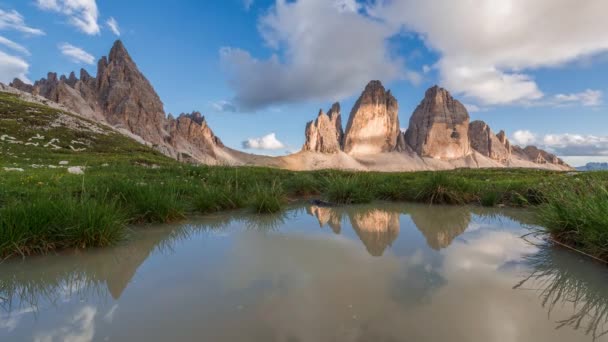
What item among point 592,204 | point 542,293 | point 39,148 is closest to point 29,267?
point 542,293

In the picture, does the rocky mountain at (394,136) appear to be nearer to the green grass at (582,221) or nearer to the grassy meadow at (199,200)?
the grassy meadow at (199,200)

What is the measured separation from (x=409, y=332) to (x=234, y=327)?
1380 mm

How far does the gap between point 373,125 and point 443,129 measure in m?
41.7

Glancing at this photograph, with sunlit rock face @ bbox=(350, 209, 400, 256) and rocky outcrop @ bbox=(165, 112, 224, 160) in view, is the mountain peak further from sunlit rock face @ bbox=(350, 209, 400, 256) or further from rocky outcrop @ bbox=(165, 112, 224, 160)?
sunlit rock face @ bbox=(350, 209, 400, 256)

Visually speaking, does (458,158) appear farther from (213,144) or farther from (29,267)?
(29,267)

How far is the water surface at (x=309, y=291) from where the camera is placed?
2463 millimetres

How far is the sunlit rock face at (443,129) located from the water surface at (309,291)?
19781cm

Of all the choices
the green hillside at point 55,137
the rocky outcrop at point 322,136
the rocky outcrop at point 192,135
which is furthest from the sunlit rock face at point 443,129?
the green hillside at point 55,137

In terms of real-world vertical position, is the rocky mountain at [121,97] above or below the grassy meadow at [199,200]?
above

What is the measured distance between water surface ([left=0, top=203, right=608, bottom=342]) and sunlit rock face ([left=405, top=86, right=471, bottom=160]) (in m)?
198

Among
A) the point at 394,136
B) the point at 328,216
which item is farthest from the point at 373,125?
the point at 328,216

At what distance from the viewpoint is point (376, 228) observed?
607 cm

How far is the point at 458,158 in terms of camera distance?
188m

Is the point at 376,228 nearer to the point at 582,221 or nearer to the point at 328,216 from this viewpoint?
the point at 328,216
